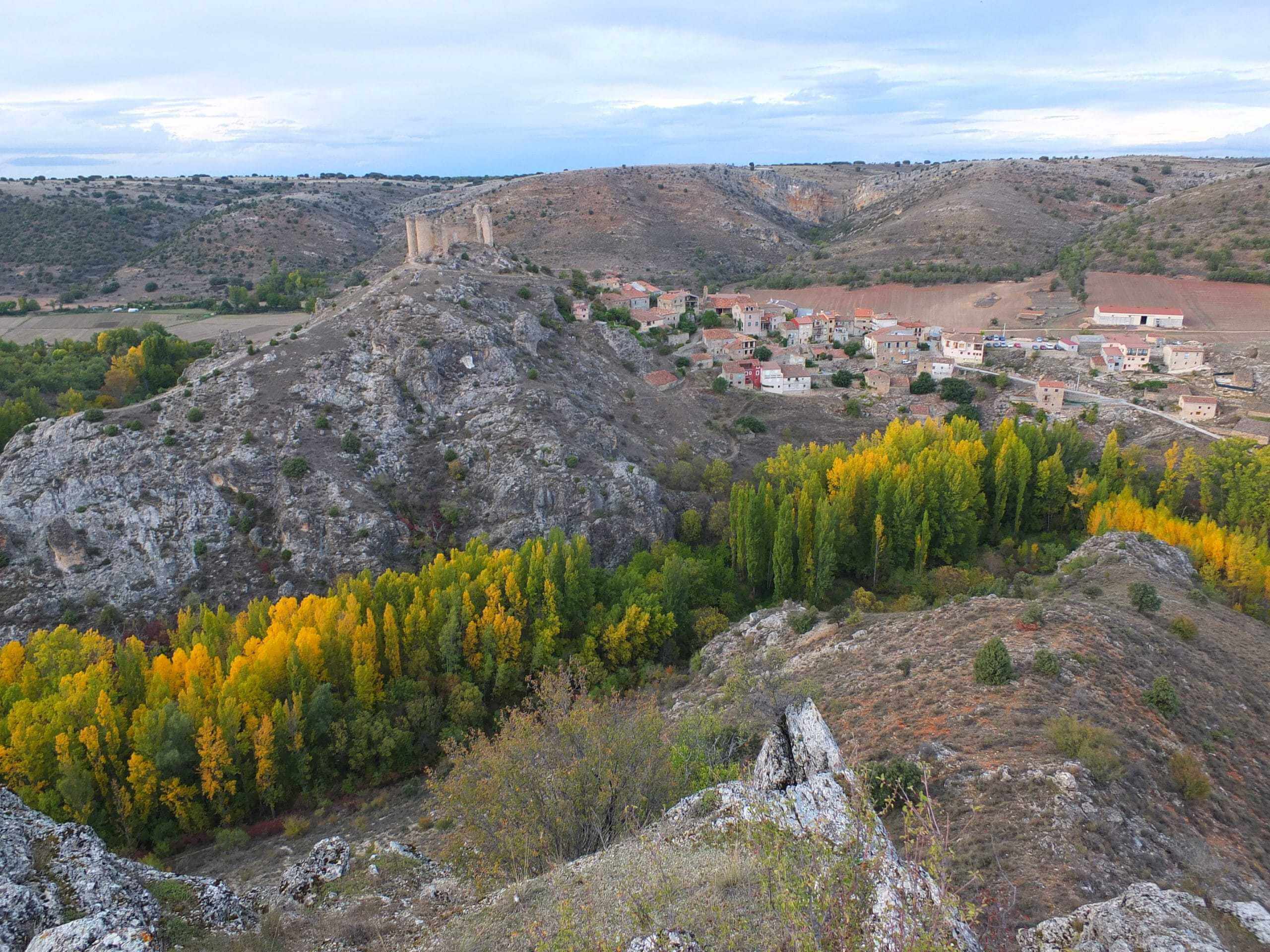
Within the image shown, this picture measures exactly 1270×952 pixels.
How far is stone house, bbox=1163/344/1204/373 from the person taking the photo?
62750 millimetres

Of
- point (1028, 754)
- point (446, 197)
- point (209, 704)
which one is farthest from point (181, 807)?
point (446, 197)

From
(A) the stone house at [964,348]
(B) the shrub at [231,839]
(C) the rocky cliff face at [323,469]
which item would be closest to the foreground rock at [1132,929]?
(B) the shrub at [231,839]

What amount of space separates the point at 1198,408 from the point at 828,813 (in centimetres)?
5757

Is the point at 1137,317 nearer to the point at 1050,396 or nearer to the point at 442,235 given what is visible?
the point at 1050,396

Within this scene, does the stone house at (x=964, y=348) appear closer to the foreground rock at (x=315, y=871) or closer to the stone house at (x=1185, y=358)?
the stone house at (x=1185, y=358)

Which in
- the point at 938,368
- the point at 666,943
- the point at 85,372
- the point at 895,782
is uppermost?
the point at 85,372

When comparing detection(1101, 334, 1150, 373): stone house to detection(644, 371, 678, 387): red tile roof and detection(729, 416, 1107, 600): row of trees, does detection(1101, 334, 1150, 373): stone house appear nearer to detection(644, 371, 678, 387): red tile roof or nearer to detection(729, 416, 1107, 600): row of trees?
detection(729, 416, 1107, 600): row of trees

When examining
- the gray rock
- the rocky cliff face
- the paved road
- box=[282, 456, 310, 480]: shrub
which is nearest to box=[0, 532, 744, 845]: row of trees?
the rocky cliff face

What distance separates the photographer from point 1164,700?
19797mm

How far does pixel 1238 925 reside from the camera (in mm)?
11578

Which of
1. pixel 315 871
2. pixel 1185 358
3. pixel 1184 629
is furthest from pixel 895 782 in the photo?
pixel 1185 358

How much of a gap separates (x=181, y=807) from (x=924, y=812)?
77.1ft

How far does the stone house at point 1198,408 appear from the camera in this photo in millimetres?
54062

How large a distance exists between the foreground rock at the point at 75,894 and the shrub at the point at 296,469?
27.9 metres
